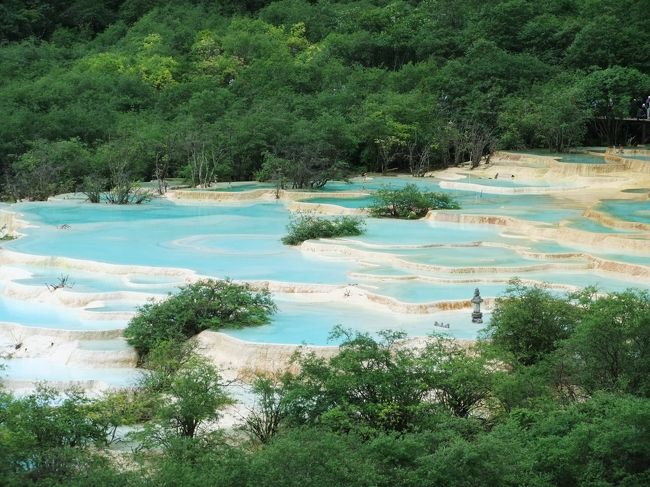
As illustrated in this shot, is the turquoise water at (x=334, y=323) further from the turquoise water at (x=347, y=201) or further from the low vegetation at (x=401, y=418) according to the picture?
the turquoise water at (x=347, y=201)

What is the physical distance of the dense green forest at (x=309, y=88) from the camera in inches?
1414

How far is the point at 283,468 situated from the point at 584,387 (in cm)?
475

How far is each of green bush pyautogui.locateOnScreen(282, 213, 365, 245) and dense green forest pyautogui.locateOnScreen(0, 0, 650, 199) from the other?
906 cm

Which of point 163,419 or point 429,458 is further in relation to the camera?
point 163,419

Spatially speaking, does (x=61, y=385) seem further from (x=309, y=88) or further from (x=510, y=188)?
(x=309, y=88)

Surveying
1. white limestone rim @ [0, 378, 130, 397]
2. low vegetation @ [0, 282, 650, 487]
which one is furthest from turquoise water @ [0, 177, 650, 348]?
low vegetation @ [0, 282, 650, 487]

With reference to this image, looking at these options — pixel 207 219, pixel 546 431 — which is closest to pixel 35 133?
pixel 207 219

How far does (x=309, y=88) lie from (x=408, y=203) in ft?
61.7

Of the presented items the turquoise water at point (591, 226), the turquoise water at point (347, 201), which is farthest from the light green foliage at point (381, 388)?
the turquoise water at point (347, 201)

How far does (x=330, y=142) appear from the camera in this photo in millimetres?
36594

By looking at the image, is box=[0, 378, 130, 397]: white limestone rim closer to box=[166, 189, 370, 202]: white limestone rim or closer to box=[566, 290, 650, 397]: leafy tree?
box=[566, 290, 650, 397]: leafy tree

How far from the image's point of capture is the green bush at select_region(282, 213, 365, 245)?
79.5ft

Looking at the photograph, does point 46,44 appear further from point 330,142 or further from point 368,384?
point 368,384

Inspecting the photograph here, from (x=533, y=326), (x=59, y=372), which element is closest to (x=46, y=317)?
(x=59, y=372)
